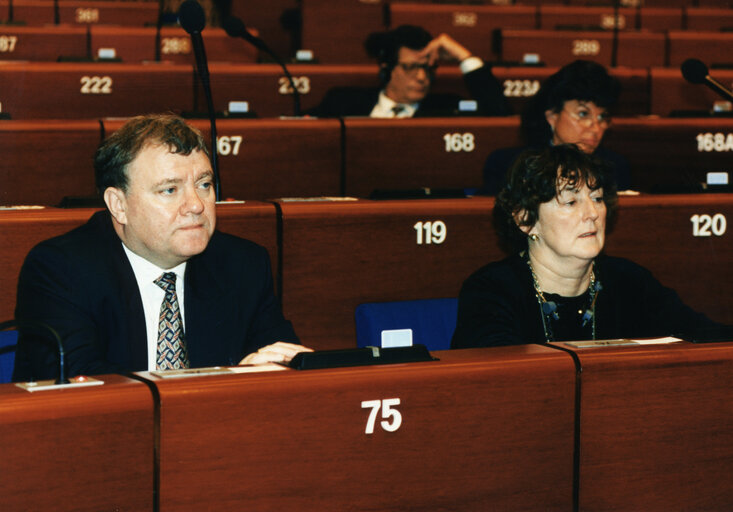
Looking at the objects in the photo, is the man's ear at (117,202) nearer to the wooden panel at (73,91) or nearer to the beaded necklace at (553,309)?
the beaded necklace at (553,309)

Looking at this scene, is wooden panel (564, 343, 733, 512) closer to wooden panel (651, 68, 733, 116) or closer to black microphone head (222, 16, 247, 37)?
black microphone head (222, 16, 247, 37)

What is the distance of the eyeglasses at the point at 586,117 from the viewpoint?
3.55 metres

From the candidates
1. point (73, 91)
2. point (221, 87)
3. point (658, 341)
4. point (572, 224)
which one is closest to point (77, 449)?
point (658, 341)

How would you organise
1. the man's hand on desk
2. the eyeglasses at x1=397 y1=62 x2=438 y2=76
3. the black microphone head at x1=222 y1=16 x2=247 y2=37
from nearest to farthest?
the man's hand on desk < the black microphone head at x1=222 y1=16 x2=247 y2=37 < the eyeglasses at x1=397 y1=62 x2=438 y2=76

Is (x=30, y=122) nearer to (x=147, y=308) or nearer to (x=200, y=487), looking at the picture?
(x=147, y=308)

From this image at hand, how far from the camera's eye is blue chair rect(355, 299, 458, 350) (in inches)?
88.6

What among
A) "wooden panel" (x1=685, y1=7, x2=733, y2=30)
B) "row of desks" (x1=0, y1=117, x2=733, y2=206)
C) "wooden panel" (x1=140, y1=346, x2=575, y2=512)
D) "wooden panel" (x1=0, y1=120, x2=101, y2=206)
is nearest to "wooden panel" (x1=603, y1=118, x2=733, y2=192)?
"row of desks" (x1=0, y1=117, x2=733, y2=206)

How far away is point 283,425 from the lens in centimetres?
120

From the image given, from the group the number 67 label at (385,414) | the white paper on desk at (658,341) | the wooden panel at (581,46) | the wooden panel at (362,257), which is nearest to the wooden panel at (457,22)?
the wooden panel at (581,46)

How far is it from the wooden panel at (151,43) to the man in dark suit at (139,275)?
3.77 meters

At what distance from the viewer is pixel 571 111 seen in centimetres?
358

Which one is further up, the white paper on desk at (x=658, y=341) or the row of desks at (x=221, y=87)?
the row of desks at (x=221, y=87)

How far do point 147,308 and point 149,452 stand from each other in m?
0.90

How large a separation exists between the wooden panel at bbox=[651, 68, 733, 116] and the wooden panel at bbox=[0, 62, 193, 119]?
2.51 metres
